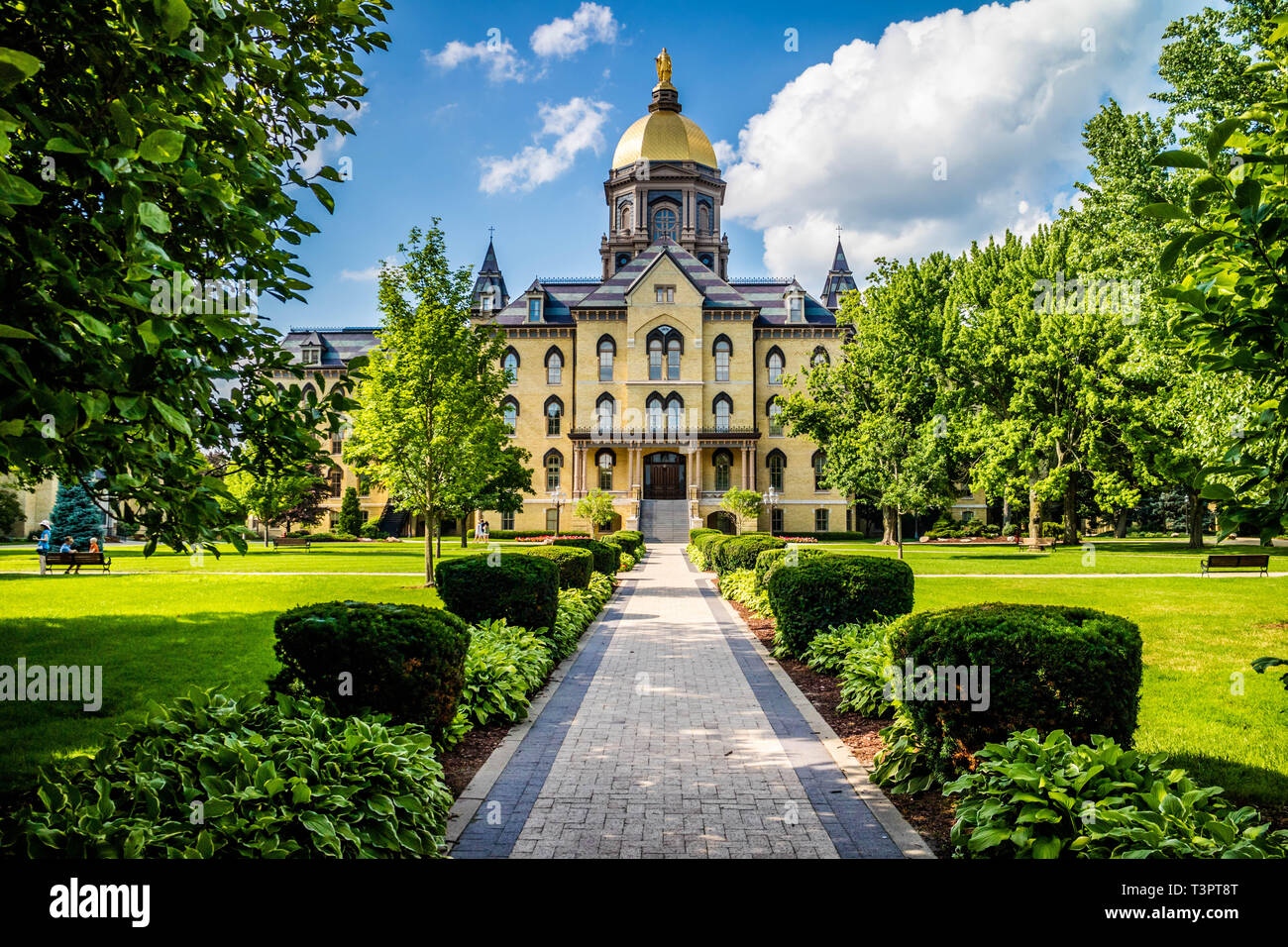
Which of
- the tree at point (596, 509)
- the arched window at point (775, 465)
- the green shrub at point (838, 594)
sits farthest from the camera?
the arched window at point (775, 465)

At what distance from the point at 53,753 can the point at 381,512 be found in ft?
171

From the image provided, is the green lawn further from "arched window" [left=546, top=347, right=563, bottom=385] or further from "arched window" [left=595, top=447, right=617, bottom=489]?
"arched window" [left=546, top=347, right=563, bottom=385]

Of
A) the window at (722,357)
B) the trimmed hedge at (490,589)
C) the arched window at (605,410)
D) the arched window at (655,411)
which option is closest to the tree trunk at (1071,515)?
the window at (722,357)

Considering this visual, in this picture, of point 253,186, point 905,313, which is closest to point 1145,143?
point 905,313

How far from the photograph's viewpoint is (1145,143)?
72.2 ft

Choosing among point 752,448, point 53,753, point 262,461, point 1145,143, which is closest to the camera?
point 262,461

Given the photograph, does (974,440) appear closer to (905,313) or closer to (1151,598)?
(905,313)

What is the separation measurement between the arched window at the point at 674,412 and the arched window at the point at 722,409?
2.47 metres

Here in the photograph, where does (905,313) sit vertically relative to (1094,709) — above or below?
above

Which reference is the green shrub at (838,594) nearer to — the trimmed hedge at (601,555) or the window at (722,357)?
the trimmed hedge at (601,555)

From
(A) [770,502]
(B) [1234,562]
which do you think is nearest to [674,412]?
(A) [770,502]

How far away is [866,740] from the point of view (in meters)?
7.15

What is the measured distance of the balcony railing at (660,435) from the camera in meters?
53.9

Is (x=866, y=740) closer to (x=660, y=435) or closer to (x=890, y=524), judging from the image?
(x=890, y=524)
